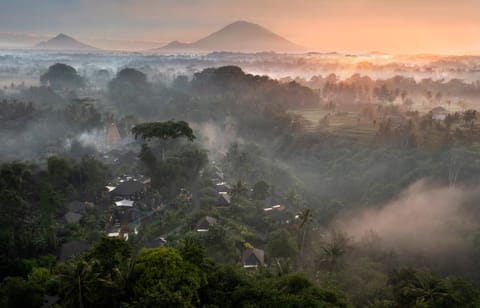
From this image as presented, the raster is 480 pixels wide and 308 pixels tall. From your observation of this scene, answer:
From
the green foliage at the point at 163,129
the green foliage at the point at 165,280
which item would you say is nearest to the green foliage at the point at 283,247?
the green foliage at the point at 165,280

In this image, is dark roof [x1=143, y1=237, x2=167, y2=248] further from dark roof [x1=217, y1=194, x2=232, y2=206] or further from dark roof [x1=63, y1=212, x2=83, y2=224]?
dark roof [x1=217, y1=194, x2=232, y2=206]

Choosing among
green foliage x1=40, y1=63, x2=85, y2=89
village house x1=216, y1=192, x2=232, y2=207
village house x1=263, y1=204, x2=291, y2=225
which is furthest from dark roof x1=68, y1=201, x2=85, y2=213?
green foliage x1=40, y1=63, x2=85, y2=89

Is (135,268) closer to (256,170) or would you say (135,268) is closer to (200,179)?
(200,179)

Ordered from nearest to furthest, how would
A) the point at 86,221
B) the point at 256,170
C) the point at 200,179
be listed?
1. the point at 86,221
2. the point at 200,179
3. the point at 256,170

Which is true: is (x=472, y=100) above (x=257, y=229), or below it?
above

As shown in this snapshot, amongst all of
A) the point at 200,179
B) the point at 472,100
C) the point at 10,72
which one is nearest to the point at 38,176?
the point at 200,179

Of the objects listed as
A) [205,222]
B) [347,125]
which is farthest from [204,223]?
[347,125]

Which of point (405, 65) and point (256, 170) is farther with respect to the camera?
point (405, 65)
